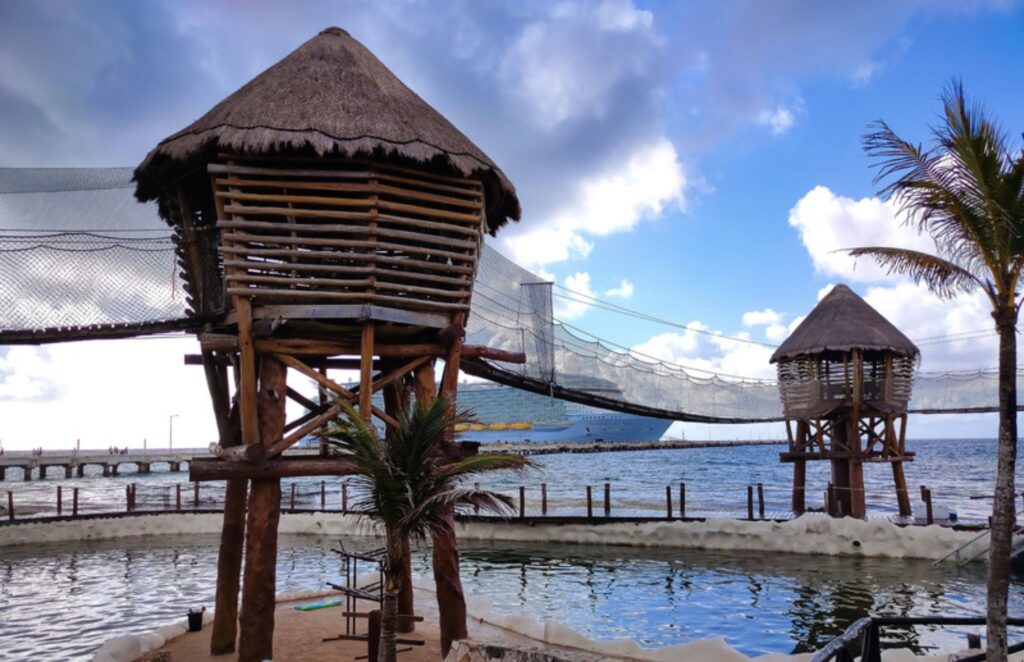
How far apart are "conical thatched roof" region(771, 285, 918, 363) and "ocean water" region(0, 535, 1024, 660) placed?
6719 millimetres

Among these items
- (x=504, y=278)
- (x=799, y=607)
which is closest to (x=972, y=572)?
(x=799, y=607)

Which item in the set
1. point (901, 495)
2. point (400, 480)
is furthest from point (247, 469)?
point (901, 495)

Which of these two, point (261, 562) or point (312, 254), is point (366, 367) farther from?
point (261, 562)

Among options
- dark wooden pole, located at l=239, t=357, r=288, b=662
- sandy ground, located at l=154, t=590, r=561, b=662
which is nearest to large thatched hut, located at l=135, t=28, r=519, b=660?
dark wooden pole, located at l=239, t=357, r=288, b=662

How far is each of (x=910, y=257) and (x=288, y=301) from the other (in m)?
7.18

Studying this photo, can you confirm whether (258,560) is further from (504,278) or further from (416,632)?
(504,278)

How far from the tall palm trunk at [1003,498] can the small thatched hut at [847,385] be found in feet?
61.0

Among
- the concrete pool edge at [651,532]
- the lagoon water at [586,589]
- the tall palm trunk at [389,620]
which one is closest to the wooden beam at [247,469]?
the tall palm trunk at [389,620]

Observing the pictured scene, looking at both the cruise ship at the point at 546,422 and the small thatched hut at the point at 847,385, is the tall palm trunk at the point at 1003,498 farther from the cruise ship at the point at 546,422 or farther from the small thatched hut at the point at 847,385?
the cruise ship at the point at 546,422

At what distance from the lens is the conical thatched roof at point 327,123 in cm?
947

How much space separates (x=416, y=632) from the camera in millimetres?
11938

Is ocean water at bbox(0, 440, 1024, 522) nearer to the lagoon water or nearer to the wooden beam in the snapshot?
the lagoon water

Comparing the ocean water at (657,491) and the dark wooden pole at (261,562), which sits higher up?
the dark wooden pole at (261,562)

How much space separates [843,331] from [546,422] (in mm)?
107513
